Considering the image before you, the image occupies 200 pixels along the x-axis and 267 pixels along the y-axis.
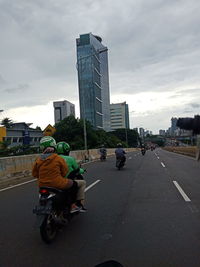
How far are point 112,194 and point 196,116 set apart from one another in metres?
7.12

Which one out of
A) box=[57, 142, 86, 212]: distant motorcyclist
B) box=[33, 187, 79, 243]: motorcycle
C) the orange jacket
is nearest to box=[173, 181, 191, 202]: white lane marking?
box=[57, 142, 86, 212]: distant motorcyclist

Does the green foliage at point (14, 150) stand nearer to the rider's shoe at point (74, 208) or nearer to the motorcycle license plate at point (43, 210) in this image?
the rider's shoe at point (74, 208)

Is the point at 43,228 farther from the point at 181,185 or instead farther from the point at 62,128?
the point at 62,128

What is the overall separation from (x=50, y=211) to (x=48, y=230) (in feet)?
1.17

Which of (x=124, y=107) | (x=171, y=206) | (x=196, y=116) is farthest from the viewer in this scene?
(x=124, y=107)

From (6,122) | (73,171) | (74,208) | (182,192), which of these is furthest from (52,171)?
(6,122)

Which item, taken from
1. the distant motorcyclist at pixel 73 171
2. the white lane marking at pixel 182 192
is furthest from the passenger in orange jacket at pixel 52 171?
the white lane marking at pixel 182 192

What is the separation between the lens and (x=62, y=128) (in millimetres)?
55750

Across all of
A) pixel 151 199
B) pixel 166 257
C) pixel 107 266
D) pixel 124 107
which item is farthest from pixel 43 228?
pixel 124 107

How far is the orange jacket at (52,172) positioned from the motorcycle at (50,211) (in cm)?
11

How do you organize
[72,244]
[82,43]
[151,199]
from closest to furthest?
1. [72,244]
2. [151,199]
3. [82,43]

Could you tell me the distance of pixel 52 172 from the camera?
16.9 feet

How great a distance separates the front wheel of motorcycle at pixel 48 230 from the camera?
470 centimetres

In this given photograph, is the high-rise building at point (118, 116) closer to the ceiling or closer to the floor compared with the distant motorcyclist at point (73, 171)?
closer to the ceiling
